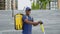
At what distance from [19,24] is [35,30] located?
211 inches

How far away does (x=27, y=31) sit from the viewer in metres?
5.08

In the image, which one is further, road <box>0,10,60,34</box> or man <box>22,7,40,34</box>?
road <box>0,10,60,34</box>

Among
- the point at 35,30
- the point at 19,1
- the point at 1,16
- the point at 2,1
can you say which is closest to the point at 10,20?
the point at 1,16

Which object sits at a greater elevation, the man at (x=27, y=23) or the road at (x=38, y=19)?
the man at (x=27, y=23)

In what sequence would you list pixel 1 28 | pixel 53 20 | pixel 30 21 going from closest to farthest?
pixel 30 21
pixel 1 28
pixel 53 20

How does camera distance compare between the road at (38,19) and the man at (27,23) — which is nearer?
the man at (27,23)

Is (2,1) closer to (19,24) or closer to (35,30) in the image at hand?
(35,30)

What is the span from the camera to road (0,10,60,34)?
33.8ft

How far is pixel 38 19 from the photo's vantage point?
13.3 metres

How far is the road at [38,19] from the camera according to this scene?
1030cm

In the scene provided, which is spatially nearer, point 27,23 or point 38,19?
point 27,23

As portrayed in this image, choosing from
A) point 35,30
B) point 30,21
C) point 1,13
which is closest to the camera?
point 30,21

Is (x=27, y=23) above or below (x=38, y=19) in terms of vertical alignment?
above

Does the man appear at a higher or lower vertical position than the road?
higher
